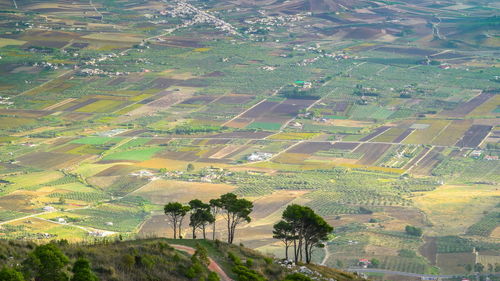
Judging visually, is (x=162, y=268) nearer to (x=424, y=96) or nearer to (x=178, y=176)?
(x=178, y=176)

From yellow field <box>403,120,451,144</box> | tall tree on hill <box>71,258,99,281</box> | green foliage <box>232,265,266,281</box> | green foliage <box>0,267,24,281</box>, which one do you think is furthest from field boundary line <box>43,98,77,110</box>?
green foliage <box>0,267,24,281</box>

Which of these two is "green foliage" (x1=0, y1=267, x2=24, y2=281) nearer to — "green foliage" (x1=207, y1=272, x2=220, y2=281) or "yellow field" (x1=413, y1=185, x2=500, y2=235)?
"green foliage" (x1=207, y1=272, x2=220, y2=281)

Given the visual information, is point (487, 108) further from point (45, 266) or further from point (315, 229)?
point (45, 266)

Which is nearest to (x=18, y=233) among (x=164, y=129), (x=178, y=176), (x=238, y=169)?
(x=178, y=176)

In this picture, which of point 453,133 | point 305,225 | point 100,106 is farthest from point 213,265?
point 100,106

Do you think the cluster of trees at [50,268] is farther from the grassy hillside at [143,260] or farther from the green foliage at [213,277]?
the green foliage at [213,277]
